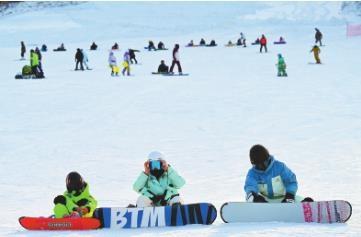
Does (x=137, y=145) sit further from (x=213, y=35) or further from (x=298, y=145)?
(x=213, y=35)

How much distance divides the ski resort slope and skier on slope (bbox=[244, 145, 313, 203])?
0.41 meters

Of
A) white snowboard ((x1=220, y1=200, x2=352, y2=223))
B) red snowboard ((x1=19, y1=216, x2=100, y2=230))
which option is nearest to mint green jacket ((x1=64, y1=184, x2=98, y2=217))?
red snowboard ((x1=19, y1=216, x2=100, y2=230))

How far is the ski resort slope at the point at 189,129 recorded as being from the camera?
795 cm

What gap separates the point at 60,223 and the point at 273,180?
1.69 meters

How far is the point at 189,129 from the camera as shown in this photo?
12.7 meters

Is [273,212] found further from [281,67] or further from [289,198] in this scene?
[281,67]

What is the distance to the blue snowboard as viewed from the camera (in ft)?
18.4

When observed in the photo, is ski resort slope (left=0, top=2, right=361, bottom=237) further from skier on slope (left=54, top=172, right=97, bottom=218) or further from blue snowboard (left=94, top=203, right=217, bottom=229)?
skier on slope (left=54, top=172, right=97, bottom=218)

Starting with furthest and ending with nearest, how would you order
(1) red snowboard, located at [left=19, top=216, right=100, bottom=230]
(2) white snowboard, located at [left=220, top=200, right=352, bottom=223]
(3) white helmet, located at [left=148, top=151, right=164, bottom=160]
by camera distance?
(3) white helmet, located at [left=148, top=151, right=164, bottom=160]
(1) red snowboard, located at [left=19, top=216, right=100, bottom=230]
(2) white snowboard, located at [left=220, top=200, right=352, bottom=223]

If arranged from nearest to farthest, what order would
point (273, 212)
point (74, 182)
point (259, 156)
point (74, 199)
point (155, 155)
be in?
point (273, 212), point (259, 156), point (74, 182), point (74, 199), point (155, 155)

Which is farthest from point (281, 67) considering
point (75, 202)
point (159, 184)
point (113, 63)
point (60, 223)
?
point (60, 223)

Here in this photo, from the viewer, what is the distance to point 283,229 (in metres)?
5.07

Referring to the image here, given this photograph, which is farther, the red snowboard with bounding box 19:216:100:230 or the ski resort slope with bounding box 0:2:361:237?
Result: the ski resort slope with bounding box 0:2:361:237

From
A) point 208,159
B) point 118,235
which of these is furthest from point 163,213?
point 208,159
